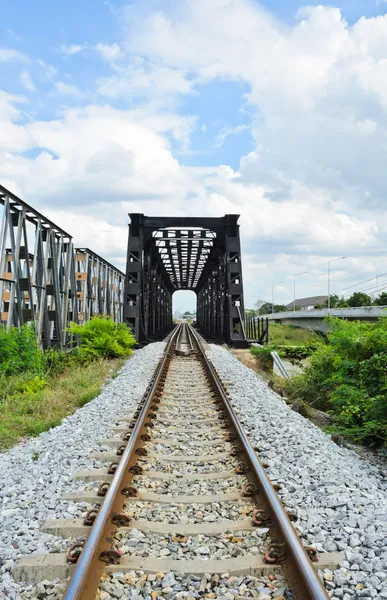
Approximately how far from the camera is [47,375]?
35.1ft

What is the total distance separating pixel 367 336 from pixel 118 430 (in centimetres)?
405

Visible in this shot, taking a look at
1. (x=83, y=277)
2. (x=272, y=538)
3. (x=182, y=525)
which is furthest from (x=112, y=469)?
(x=83, y=277)

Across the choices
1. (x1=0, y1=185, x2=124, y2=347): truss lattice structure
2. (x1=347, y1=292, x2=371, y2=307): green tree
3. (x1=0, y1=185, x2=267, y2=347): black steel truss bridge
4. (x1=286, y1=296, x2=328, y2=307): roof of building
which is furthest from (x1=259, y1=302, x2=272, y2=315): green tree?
(x1=0, y1=185, x2=124, y2=347): truss lattice structure

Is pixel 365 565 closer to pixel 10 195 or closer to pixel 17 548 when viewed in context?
pixel 17 548

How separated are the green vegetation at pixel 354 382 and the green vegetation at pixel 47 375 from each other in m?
4.09

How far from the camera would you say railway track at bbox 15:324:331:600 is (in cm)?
274

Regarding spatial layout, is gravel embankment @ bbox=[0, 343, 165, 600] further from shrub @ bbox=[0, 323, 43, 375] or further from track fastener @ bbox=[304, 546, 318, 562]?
shrub @ bbox=[0, 323, 43, 375]

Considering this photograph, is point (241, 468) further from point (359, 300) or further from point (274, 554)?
point (359, 300)

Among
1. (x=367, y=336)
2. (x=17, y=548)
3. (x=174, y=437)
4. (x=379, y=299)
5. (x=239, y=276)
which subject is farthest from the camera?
(x=379, y=299)

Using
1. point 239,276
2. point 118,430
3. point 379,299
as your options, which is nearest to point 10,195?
point 118,430

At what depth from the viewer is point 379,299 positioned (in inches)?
2190

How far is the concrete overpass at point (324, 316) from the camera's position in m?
28.4

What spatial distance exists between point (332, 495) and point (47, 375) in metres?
8.21

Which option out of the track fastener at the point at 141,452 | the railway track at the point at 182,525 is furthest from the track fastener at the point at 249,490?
the track fastener at the point at 141,452
